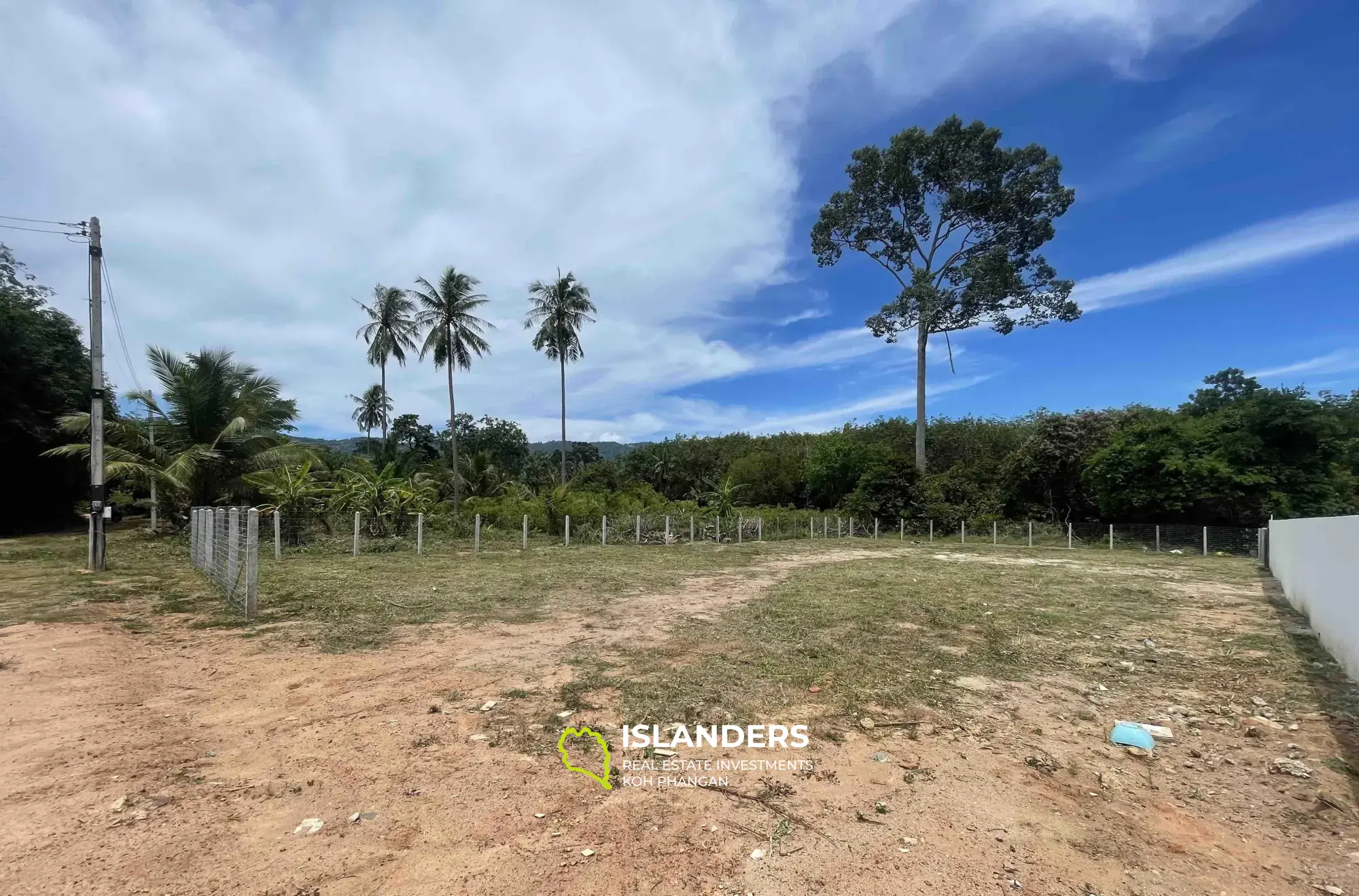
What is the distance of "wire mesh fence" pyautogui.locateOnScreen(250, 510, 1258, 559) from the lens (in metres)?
14.9

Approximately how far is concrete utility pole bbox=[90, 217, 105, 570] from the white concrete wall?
1573cm

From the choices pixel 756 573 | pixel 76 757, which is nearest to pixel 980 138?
pixel 756 573

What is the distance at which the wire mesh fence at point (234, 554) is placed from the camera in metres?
6.55

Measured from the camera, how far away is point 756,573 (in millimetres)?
11555

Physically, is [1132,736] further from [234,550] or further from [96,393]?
[96,393]

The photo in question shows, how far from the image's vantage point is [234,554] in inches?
286

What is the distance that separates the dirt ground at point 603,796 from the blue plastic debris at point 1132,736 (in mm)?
120

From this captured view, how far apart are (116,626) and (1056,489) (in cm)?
2936

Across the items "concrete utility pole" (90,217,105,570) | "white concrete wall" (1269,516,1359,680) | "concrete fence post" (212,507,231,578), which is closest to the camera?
"white concrete wall" (1269,516,1359,680)

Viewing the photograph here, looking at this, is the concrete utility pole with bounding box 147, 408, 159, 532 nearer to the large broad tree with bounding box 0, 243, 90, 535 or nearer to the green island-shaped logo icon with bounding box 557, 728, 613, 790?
the large broad tree with bounding box 0, 243, 90, 535

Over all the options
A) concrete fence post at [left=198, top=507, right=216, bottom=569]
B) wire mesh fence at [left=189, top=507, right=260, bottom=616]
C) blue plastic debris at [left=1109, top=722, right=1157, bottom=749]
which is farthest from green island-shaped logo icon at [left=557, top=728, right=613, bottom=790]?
concrete fence post at [left=198, top=507, right=216, bottom=569]

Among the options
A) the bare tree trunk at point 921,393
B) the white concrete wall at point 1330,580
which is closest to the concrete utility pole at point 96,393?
the white concrete wall at point 1330,580

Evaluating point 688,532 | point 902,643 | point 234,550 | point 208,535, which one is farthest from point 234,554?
point 688,532

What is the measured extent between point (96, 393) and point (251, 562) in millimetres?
6798
